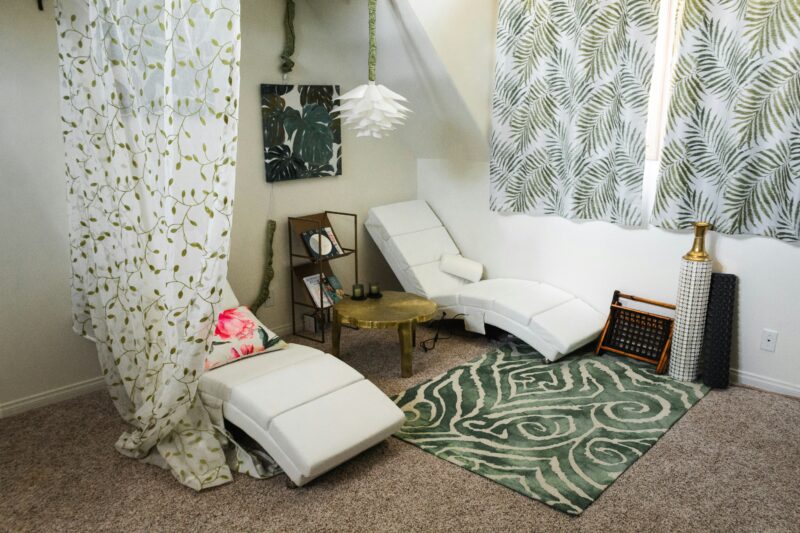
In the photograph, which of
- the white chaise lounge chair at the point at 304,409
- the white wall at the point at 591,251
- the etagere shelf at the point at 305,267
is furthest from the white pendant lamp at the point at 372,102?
the white chaise lounge chair at the point at 304,409

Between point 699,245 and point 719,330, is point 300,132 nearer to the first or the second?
point 699,245

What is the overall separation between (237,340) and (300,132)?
168 cm

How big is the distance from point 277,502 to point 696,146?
2824mm

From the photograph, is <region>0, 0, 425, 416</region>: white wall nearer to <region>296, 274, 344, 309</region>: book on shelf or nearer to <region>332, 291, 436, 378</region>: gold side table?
<region>296, 274, 344, 309</region>: book on shelf

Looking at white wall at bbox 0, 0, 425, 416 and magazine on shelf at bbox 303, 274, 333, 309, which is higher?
white wall at bbox 0, 0, 425, 416

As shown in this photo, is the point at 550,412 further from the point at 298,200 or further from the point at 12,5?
the point at 12,5

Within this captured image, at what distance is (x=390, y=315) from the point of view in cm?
352

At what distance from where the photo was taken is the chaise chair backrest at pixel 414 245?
4.34m

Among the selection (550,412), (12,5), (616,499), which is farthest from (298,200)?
(616,499)

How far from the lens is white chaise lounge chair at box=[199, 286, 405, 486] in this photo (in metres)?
2.47

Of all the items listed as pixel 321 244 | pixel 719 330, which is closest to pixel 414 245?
pixel 321 244

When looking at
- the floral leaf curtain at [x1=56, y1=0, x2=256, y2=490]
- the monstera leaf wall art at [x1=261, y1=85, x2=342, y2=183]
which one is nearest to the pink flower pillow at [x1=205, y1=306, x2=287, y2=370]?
the floral leaf curtain at [x1=56, y1=0, x2=256, y2=490]

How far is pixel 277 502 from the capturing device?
2.44m

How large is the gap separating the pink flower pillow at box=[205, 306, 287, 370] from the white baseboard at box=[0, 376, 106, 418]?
893mm
